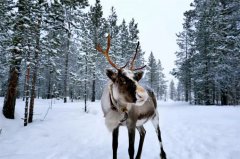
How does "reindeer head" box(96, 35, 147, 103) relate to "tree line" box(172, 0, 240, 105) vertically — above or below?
below

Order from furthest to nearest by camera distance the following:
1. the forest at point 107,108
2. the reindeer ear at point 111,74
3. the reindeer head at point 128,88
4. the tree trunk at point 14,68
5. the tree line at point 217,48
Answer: the tree line at point 217,48
the tree trunk at point 14,68
the forest at point 107,108
the reindeer ear at point 111,74
the reindeer head at point 128,88

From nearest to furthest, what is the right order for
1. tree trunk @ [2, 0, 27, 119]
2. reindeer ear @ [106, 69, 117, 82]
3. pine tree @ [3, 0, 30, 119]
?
reindeer ear @ [106, 69, 117, 82]
pine tree @ [3, 0, 30, 119]
tree trunk @ [2, 0, 27, 119]

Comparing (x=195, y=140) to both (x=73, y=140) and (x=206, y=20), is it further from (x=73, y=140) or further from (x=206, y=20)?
(x=206, y=20)

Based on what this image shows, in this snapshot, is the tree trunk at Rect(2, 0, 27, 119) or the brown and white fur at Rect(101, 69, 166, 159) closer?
the brown and white fur at Rect(101, 69, 166, 159)

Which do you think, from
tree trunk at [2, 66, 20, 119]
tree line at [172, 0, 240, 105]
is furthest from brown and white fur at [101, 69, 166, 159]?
tree line at [172, 0, 240, 105]

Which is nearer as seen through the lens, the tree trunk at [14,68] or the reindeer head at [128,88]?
the reindeer head at [128,88]

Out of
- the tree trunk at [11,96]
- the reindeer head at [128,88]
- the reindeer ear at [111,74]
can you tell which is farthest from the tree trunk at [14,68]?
the reindeer head at [128,88]

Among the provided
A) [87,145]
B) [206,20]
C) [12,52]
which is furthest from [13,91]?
[206,20]

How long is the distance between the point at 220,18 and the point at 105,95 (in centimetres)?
2141

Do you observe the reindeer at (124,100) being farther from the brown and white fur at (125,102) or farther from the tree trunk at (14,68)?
the tree trunk at (14,68)

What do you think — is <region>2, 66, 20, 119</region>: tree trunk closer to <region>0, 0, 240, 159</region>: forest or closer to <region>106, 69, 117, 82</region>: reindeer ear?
<region>0, 0, 240, 159</region>: forest

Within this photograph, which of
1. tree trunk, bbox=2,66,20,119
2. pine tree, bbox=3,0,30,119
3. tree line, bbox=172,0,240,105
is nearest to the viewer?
pine tree, bbox=3,0,30,119

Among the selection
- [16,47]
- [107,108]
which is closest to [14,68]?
[16,47]

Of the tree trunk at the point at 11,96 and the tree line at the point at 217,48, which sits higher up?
the tree line at the point at 217,48
